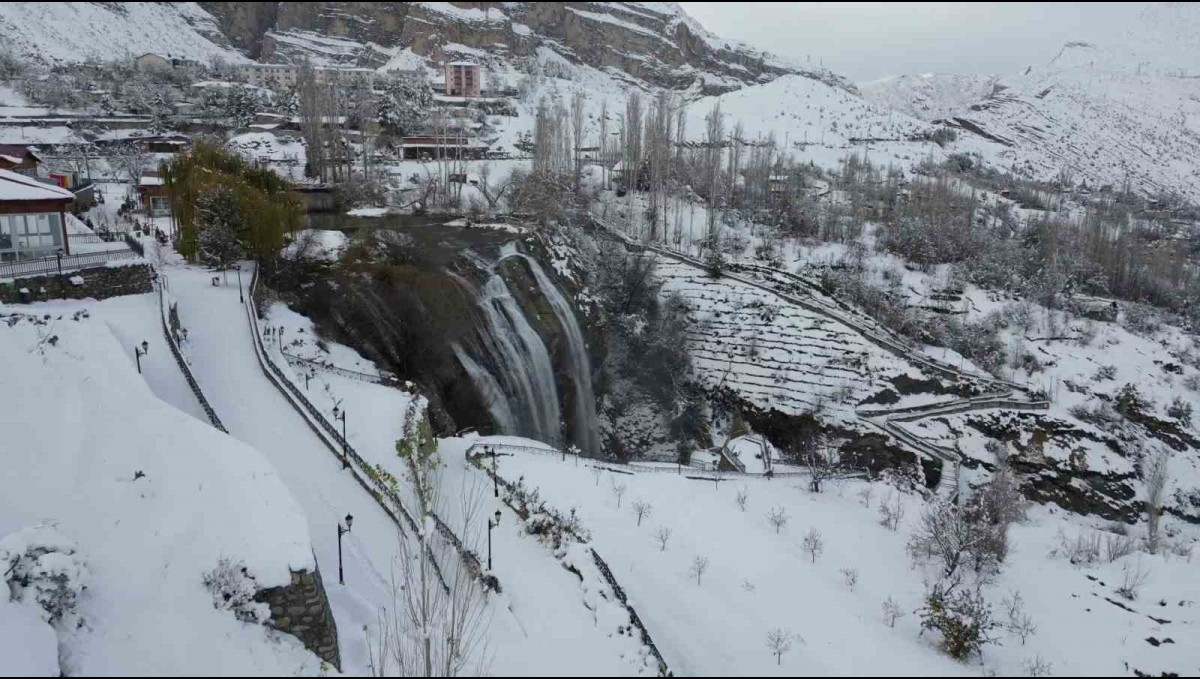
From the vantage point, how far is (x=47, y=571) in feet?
23.5

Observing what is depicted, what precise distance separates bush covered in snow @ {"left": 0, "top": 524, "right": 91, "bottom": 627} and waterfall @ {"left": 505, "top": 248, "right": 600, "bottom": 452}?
19863 millimetres

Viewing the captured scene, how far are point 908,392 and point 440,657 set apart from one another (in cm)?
2642

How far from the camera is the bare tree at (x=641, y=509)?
14549mm

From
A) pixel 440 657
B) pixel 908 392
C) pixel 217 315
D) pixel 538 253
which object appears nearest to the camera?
pixel 440 657

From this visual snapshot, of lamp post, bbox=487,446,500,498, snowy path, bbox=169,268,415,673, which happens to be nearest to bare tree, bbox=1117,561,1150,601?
lamp post, bbox=487,446,500,498

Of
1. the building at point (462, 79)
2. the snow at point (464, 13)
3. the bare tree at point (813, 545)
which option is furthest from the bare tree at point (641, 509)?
the snow at point (464, 13)

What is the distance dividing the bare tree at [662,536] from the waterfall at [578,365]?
12886 mm

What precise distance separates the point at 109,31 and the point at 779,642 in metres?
122

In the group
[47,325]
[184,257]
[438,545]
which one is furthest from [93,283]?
[438,545]

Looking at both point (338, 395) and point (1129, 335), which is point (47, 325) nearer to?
point (338, 395)

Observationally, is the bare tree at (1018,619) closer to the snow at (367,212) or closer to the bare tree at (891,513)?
the bare tree at (891,513)

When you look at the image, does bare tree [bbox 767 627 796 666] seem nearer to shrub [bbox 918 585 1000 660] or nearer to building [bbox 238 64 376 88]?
shrub [bbox 918 585 1000 660]

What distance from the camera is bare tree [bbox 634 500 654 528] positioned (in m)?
14.5

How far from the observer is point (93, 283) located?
60.2 feet
